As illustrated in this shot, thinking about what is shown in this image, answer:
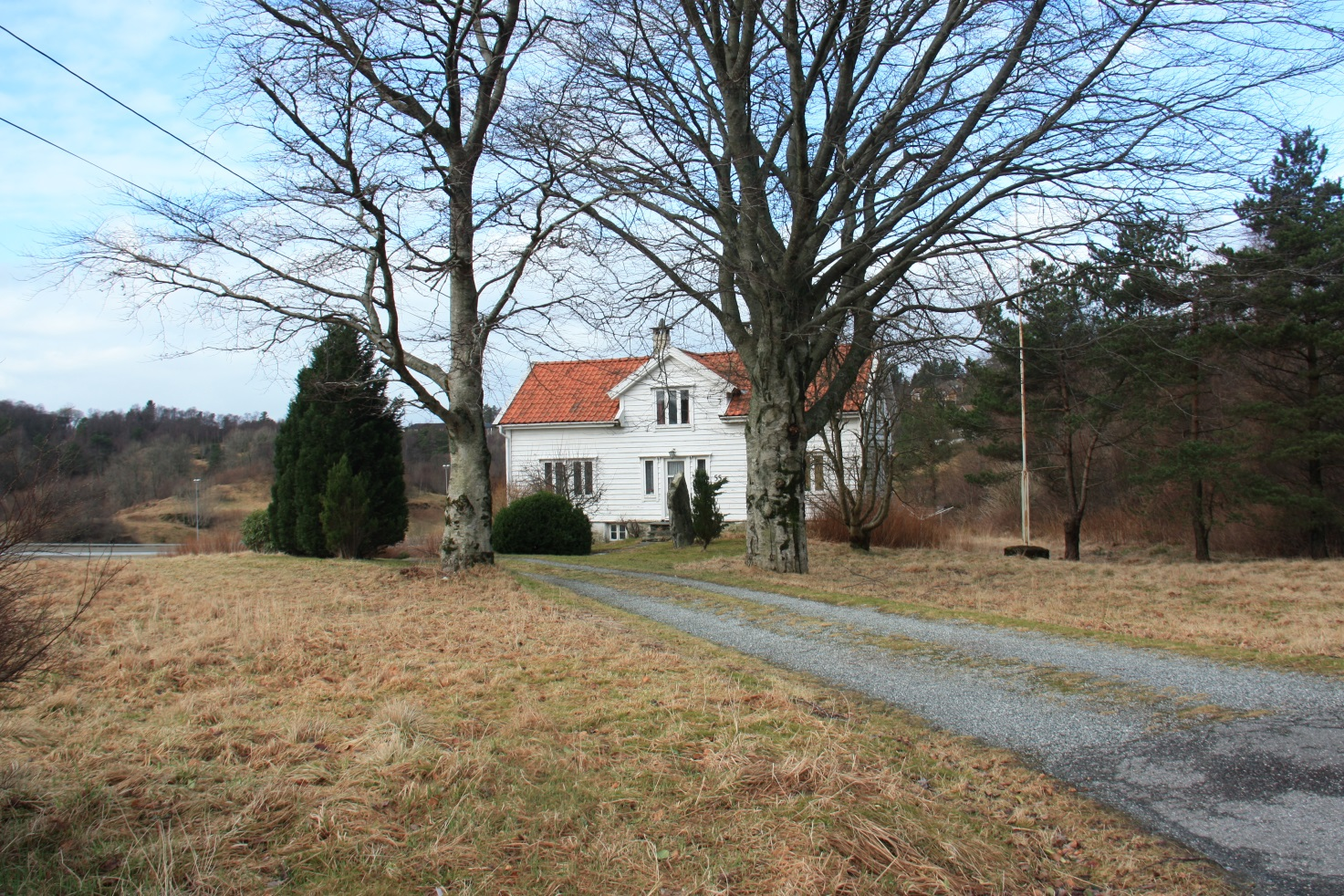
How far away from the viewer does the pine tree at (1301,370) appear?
19328 mm

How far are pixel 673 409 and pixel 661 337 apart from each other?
17.5 metres

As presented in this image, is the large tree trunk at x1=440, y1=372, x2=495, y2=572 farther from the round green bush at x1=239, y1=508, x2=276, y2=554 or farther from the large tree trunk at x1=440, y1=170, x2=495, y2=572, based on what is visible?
the round green bush at x1=239, y1=508, x2=276, y2=554

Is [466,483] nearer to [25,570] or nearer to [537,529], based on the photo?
[25,570]

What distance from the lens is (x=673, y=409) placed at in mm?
32625

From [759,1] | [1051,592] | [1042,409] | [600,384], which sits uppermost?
[759,1]

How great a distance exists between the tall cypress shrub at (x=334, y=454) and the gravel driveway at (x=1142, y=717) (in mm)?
10654

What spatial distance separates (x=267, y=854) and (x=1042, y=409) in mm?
23226

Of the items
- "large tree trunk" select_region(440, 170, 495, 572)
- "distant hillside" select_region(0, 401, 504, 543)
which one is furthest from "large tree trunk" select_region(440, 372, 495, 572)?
"distant hillside" select_region(0, 401, 504, 543)

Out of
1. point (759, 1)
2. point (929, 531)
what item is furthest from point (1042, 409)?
point (759, 1)

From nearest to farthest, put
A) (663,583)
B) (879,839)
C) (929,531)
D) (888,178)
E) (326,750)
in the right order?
(879,839), (326,750), (663,583), (888,178), (929,531)

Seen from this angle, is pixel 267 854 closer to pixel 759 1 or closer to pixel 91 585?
pixel 91 585

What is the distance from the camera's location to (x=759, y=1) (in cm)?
1257

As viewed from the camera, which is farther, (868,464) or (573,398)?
(573,398)

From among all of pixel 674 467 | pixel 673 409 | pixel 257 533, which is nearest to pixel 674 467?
pixel 674 467
